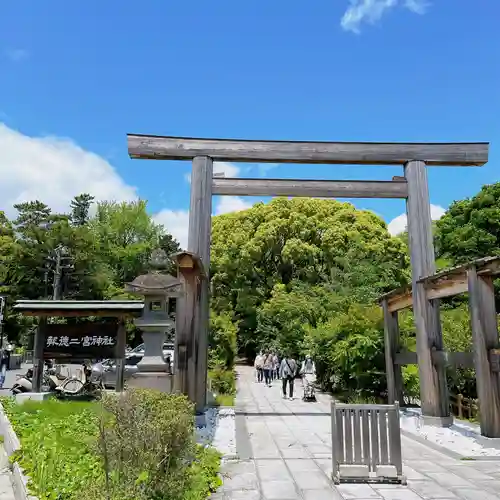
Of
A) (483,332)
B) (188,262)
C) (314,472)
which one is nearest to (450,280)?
(483,332)

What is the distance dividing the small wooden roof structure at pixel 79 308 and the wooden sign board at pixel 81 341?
1.11ft

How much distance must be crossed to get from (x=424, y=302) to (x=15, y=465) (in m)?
7.88

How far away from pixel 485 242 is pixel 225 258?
48.0ft

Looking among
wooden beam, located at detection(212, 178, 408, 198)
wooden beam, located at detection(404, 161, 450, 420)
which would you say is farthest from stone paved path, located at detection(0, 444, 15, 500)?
wooden beam, located at detection(404, 161, 450, 420)

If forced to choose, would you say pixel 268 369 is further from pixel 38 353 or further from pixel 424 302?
pixel 424 302

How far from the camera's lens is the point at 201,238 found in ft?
31.3

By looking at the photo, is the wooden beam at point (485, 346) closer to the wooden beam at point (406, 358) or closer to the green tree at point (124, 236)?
the wooden beam at point (406, 358)

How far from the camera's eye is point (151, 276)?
7.89 m

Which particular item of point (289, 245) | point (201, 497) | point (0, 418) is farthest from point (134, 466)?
point (289, 245)

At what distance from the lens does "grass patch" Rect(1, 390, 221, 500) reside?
3.82 metres

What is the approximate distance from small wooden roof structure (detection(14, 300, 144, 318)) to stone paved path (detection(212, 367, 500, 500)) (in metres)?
4.55

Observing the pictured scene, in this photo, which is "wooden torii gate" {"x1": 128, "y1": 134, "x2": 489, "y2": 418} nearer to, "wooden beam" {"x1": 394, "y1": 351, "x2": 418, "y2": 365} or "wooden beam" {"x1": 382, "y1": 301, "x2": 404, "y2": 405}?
"wooden beam" {"x1": 394, "y1": 351, "x2": 418, "y2": 365}

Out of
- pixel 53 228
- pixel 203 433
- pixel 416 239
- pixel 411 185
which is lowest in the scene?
pixel 203 433

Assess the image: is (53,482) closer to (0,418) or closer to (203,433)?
(203,433)
